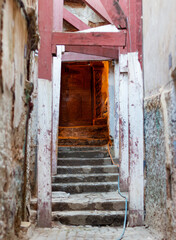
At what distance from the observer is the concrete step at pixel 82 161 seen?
22.5ft

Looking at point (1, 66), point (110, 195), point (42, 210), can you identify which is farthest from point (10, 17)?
point (110, 195)

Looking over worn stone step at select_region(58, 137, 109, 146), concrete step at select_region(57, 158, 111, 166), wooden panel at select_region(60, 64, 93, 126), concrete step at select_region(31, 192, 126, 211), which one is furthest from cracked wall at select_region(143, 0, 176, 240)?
wooden panel at select_region(60, 64, 93, 126)

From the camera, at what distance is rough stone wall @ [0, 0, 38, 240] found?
6.76 ft

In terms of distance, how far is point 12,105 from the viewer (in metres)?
2.31

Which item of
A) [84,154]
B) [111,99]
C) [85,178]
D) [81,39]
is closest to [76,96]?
[111,99]

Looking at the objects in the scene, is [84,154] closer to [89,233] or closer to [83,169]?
[83,169]

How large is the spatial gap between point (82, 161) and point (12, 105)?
15.6 ft

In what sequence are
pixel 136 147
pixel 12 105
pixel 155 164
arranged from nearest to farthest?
pixel 12 105, pixel 155 164, pixel 136 147

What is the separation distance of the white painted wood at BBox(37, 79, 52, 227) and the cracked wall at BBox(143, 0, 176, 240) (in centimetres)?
143

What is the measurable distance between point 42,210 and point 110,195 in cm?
162

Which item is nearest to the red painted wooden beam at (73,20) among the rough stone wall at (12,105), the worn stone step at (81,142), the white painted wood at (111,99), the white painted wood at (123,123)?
the white painted wood at (111,99)

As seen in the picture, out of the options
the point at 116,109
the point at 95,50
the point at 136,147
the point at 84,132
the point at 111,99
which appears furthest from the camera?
Answer: the point at 84,132

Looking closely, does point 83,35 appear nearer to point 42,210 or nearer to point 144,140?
point 144,140

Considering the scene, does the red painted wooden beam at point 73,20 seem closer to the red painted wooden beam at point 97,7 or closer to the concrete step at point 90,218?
the red painted wooden beam at point 97,7
